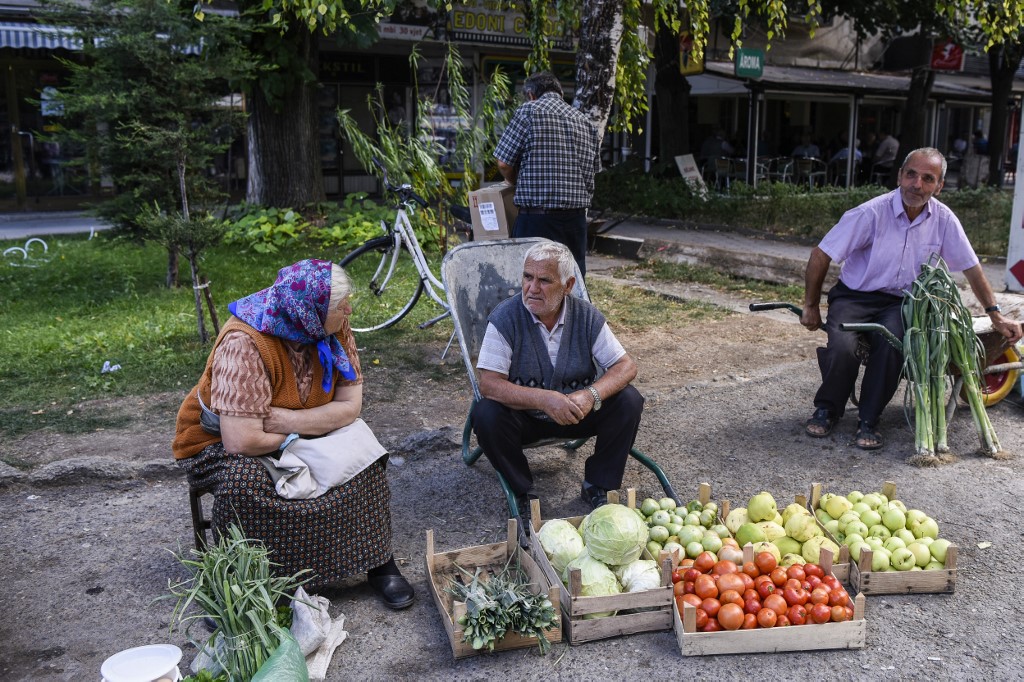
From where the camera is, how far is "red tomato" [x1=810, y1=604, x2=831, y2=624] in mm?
3219

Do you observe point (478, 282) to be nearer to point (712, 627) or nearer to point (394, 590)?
point (394, 590)

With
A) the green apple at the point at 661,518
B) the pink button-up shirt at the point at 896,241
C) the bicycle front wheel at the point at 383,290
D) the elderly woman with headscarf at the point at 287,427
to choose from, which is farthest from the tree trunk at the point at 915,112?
the elderly woman with headscarf at the point at 287,427

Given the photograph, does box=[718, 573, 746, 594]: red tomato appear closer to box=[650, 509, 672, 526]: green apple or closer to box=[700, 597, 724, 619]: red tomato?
box=[700, 597, 724, 619]: red tomato

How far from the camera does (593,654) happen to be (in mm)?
3232

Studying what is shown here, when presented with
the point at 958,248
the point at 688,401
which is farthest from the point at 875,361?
the point at 688,401

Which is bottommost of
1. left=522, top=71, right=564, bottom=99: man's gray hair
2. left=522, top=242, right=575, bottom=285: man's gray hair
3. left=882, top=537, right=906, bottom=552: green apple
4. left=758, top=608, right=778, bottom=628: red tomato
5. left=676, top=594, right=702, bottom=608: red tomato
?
left=758, top=608, right=778, bottom=628: red tomato

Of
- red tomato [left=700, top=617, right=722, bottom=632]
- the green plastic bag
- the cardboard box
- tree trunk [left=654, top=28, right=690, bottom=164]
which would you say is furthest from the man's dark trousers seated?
tree trunk [left=654, top=28, right=690, bottom=164]

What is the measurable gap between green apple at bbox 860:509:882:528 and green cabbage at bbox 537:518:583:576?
119 cm

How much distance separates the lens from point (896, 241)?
208 inches

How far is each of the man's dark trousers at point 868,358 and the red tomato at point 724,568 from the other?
7.04 ft

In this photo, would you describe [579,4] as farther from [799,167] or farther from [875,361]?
[799,167]

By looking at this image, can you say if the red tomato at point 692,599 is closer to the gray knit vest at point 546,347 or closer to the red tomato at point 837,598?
the red tomato at point 837,598

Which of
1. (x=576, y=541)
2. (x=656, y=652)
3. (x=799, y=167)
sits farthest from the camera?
(x=799, y=167)

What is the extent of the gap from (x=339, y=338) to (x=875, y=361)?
3067 mm
